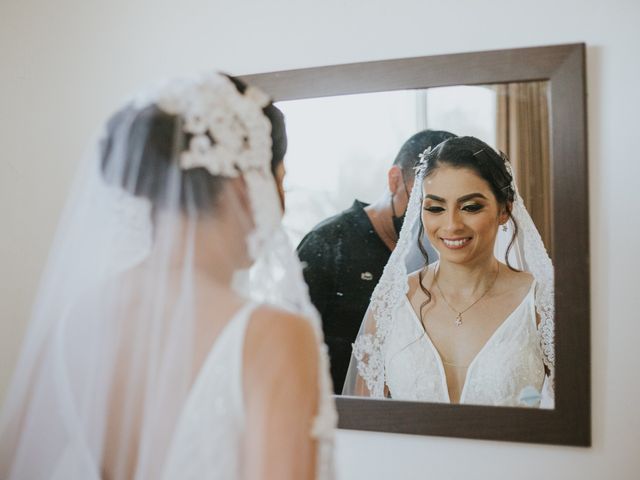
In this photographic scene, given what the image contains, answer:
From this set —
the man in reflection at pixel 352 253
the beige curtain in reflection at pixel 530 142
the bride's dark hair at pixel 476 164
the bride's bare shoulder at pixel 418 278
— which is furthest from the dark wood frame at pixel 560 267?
the bride's bare shoulder at pixel 418 278

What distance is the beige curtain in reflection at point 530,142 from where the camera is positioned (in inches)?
72.1

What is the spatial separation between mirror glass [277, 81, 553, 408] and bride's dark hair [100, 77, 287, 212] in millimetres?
950

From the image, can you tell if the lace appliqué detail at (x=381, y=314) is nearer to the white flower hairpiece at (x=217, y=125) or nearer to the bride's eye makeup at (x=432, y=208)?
the bride's eye makeup at (x=432, y=208)

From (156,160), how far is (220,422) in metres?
0.44

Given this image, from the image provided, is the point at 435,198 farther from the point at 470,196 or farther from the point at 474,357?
the point at 474,357

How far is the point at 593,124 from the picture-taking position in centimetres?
184

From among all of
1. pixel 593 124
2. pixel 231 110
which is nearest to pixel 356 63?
pixel 593 124

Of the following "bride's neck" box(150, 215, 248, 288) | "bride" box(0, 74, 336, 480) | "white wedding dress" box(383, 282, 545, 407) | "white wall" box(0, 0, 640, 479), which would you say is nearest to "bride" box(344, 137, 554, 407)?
"white wedding dress" box(383, 282, 545, 407)

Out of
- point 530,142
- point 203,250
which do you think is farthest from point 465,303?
point 203,250

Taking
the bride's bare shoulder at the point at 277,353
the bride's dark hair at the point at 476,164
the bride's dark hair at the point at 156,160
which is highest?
the bride's dark hair at the point at 476,164

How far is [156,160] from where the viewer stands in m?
1.14

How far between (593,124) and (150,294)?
1309 millimetres

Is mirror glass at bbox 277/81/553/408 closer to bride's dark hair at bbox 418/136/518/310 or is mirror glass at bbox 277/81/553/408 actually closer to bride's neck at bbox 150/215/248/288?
bride's dark hair at bbox 418/136/518/310

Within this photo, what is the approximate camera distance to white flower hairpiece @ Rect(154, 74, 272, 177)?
1.12m
